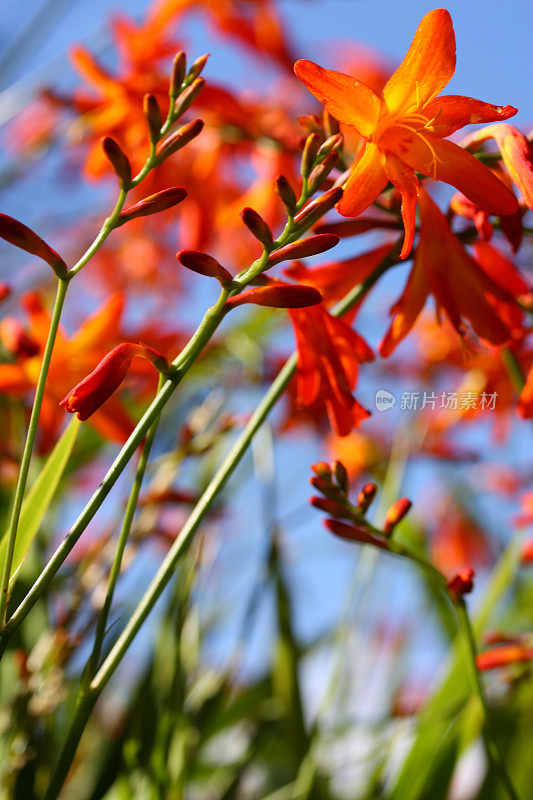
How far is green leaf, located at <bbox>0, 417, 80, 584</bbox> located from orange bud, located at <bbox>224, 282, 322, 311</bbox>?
12cm

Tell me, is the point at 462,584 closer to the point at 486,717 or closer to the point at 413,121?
the point at 486,717

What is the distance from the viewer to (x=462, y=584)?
1.71ft

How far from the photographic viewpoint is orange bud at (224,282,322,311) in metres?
0.42

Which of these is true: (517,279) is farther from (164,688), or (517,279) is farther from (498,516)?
(498,516)

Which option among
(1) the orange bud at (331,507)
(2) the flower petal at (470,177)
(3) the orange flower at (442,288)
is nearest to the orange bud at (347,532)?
(1) the orange bud at (331,507)

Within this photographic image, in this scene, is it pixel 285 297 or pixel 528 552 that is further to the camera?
pixel 528 552

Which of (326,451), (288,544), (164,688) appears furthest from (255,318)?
(164,688)

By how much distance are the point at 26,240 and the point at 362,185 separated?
0.18 m

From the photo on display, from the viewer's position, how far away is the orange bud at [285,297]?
0.42 m

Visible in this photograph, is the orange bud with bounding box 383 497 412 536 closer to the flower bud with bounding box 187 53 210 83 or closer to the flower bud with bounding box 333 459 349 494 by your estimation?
the flower bud with bounding box 333 459 349 494

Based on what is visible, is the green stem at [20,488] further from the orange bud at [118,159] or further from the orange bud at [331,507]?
the orange bud at [331,507]

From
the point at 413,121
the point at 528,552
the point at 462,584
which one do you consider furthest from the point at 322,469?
the point at 528,552

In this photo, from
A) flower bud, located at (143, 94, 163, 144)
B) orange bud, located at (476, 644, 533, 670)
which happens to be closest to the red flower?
flower bud, located at (143, 94, 163, 144)

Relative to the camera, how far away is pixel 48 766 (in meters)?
0.70
